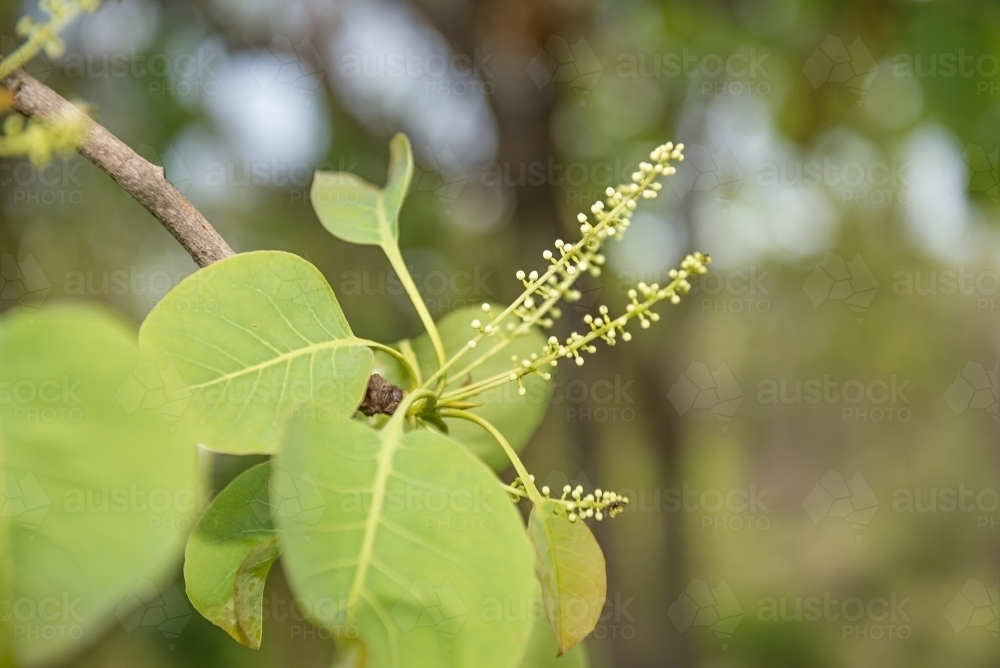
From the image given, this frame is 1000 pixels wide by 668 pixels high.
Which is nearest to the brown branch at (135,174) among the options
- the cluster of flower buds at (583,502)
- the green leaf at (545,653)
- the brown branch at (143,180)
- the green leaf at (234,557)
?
the brown branch at (143,180)

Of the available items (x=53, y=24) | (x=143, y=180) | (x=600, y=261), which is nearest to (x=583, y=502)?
(x=600, y=261)

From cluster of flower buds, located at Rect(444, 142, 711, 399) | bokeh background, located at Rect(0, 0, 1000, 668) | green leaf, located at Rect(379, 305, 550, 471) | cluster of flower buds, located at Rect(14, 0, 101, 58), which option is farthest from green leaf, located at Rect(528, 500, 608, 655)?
bokeh background, located at Rect(0, 0, 1000, 668)

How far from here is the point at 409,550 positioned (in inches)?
16.4

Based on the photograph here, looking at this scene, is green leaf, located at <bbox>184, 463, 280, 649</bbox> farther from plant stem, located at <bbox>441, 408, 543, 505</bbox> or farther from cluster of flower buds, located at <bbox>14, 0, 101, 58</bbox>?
cluster of flower buds, located at <bbox>14, 0, 101, 58</bbox>

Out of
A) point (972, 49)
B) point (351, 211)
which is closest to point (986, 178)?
point (972, 49)

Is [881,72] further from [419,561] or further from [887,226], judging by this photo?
[419,561]

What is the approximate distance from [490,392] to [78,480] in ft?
1.72

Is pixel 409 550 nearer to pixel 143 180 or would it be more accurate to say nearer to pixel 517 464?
pixel 517 464

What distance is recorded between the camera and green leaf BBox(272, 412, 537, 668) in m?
0.39

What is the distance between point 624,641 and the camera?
3318mm

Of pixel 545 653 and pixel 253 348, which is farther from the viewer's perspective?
pixel 545 653

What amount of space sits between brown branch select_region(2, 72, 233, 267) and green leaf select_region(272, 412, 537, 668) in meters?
0.20

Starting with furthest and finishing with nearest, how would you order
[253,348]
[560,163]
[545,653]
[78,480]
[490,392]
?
[560,163] < [490,392] < [545,653] < [253,348] < [78,480]

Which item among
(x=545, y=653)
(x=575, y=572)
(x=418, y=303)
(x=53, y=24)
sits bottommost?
(x=545, y=653)
